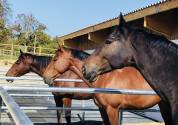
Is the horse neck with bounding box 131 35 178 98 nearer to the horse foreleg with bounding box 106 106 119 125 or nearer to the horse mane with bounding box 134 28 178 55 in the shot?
the horse mane with bounding box 134 28 178 55

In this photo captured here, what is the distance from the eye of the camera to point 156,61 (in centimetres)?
324

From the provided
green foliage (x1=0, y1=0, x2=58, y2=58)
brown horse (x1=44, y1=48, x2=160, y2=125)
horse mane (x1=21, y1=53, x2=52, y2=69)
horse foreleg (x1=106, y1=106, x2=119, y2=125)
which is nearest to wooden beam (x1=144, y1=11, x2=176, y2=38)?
horse mane (x1=21, y1=53, x2=52, y2=69)

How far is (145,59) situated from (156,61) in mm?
103

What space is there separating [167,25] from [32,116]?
380 centimetres

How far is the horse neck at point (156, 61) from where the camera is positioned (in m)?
3.18

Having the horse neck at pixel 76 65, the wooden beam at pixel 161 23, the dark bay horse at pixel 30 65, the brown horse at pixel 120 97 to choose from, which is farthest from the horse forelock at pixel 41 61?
the brown horse at pixel 120 97

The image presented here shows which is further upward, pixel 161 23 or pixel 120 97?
pixel 161 23

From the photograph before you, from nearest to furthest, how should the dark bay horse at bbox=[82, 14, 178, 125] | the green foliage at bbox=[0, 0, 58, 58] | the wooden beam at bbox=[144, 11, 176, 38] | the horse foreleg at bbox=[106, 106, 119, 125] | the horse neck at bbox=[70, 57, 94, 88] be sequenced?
the dark bay horse at bbox=[82, 14, 178, 125] → the horse foreleg at bbox=[106, 106, 119, 125] → the horse neck at bbox=[70, 57, 94, 88] → the wooden beam at bbox=[144, 11, 176, 38] → the green foliage at bbox=[0, 0, 58, 58]

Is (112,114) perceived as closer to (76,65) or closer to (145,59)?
(76,65)

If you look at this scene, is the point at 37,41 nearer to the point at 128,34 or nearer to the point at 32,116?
the point at 32,116

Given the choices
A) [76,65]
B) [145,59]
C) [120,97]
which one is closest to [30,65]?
[76,65]

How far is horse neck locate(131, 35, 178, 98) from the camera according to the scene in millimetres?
3178

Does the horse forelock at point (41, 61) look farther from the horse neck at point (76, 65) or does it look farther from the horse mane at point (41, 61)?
the horse neck at point (76, 65)

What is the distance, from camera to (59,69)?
22.6 ft
